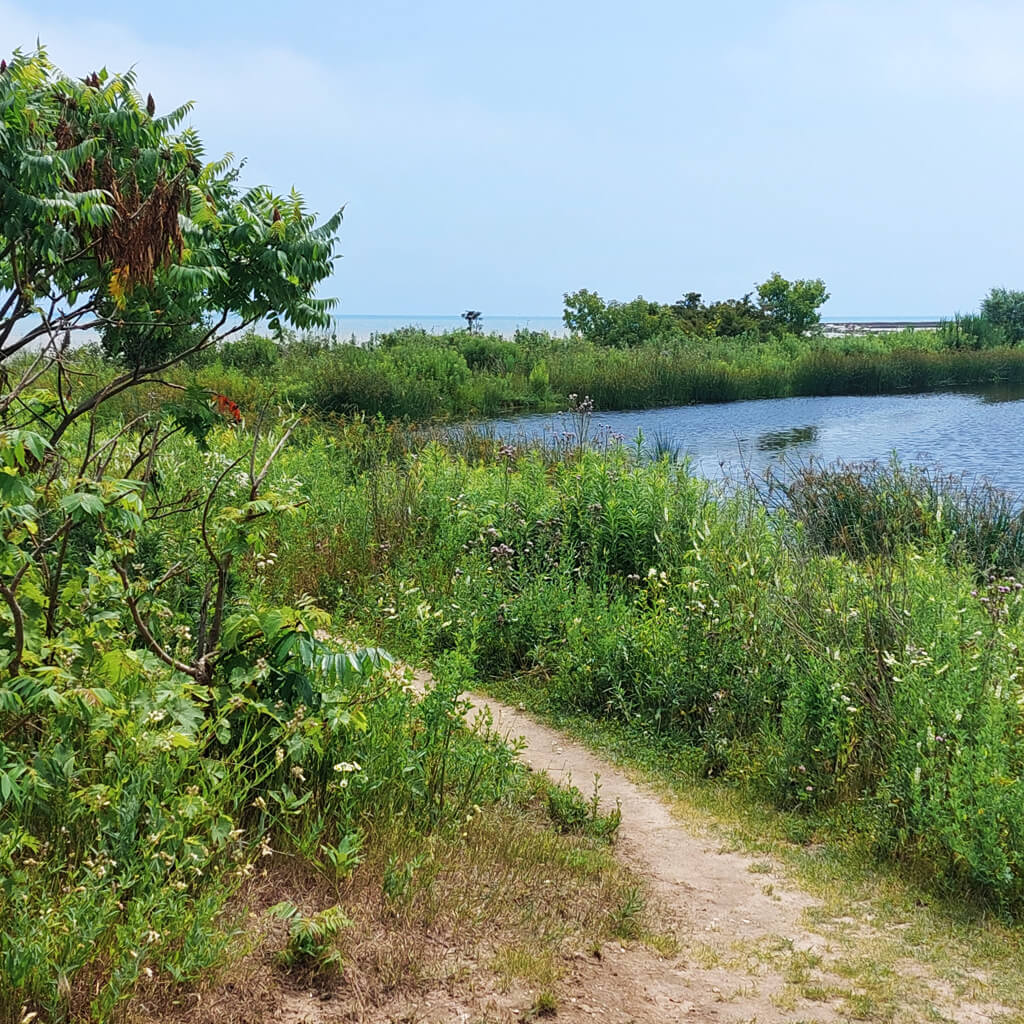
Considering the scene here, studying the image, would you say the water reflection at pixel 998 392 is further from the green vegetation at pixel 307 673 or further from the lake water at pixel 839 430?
the green vegetation at pixel 307 673

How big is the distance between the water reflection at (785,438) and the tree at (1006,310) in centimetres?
2463

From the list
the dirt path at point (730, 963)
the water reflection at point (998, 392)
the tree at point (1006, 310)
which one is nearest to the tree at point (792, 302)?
the tree at point (1006, 310)

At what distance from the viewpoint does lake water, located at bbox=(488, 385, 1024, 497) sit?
687 inches

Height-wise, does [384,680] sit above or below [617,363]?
below

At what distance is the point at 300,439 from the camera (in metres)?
13.4

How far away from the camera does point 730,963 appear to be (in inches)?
142

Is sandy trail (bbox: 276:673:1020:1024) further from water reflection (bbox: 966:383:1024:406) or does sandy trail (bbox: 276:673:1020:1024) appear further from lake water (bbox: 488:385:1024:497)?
water reflection (bbox: 966:383:1024:406)

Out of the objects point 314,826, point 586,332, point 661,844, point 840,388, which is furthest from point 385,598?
point 586,332

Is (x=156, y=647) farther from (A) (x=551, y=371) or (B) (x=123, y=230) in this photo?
(A) (x=551, y=371)

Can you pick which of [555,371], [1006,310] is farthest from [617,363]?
[1006,310]

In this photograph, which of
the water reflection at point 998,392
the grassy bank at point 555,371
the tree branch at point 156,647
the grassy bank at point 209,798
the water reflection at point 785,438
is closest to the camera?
the grassy bank at point 209,798

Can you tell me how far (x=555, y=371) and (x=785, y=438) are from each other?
26.9 feet

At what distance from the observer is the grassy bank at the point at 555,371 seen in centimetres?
2116

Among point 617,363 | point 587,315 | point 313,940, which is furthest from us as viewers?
point 587,315
